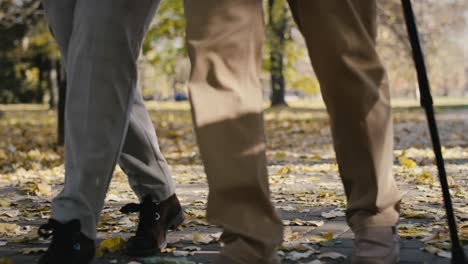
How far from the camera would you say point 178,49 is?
23906 mm

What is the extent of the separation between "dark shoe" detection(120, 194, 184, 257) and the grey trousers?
38 cm

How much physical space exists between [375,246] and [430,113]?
53cm

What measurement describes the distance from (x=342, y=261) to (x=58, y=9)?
Answer: 145 centimetres

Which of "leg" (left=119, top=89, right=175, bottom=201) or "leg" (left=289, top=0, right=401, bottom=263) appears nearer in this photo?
"leg" (left=289, top=0, right=401, bottom=263)

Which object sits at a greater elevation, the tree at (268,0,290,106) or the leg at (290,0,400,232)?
the tree at (268,0,290,106)

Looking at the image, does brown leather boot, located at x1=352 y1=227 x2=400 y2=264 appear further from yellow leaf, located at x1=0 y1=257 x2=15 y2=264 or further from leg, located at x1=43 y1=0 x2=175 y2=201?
yellow leaf, located at x1=0 y1=257 x2=15 y2=264

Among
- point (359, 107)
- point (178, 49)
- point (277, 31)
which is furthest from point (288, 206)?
point (178, 49)

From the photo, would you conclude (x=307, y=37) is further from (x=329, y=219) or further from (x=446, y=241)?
(x=329, y=219)

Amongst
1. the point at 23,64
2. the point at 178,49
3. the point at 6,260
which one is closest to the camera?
the point at 6,260

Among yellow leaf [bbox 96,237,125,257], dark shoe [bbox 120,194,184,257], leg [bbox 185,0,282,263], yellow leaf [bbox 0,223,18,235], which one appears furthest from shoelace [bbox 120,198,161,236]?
yellow leaf [bbox 0,223,18,235]

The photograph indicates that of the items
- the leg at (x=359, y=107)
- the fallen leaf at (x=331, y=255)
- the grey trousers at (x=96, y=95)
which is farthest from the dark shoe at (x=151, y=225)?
the leg at (x=359, y=107)

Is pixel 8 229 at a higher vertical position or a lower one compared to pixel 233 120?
lower

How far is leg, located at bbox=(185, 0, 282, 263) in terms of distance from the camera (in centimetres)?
234

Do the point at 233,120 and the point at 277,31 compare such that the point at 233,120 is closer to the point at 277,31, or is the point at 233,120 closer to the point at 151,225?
the point at 151,225
